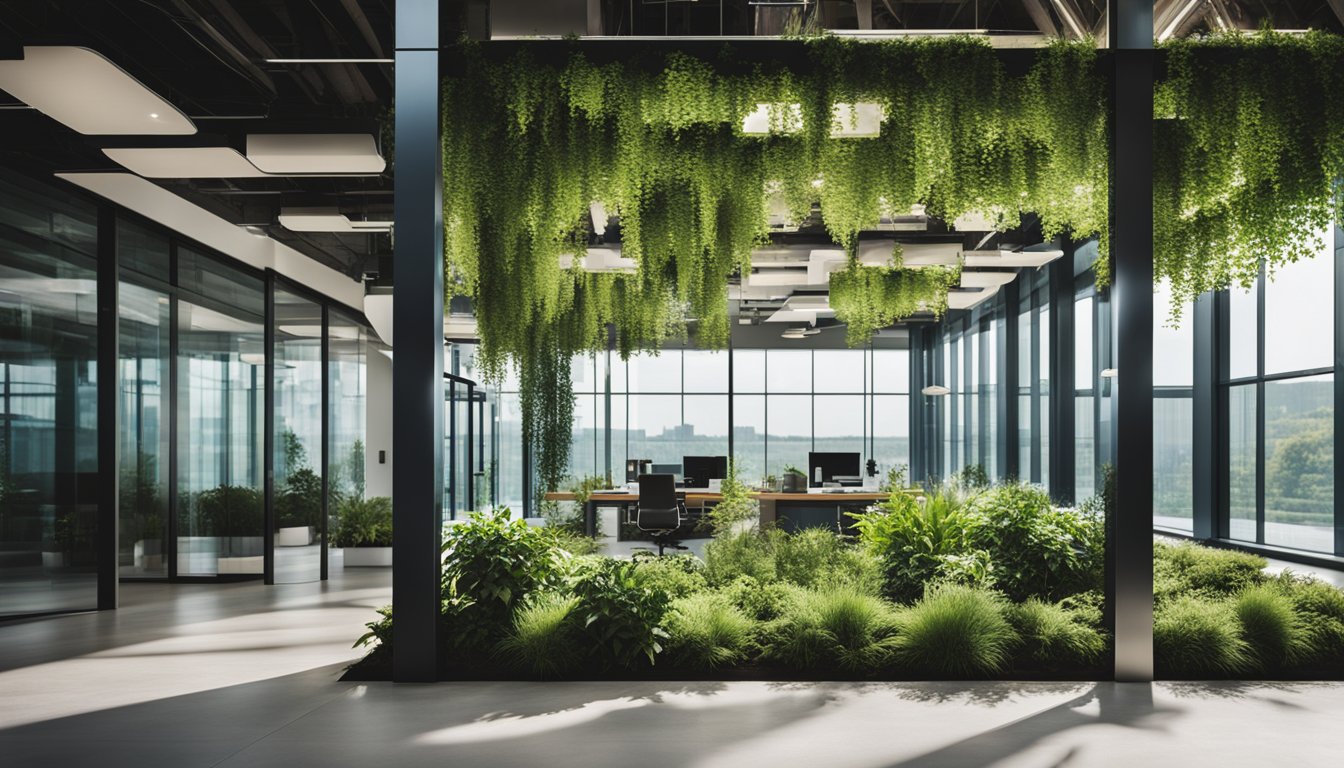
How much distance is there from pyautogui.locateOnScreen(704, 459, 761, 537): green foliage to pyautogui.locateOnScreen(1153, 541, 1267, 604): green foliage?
4640mm

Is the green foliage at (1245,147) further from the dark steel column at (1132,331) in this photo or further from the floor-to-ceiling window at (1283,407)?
the floor-to-ceiling window at (1283,407)

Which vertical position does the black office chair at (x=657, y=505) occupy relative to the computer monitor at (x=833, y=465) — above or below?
below

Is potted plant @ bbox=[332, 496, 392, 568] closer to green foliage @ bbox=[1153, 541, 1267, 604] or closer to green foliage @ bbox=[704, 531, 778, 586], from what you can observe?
green foliage @ bbox=[704, 531, 778, 586]

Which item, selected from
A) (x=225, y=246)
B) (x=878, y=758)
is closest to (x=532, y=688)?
(x=878, y=758)

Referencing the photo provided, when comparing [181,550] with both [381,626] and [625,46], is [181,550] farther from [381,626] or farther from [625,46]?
[625,46]

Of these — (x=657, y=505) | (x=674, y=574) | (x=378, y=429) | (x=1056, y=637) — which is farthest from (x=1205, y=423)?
(x=378, y=429)

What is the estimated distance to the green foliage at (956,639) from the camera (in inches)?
185

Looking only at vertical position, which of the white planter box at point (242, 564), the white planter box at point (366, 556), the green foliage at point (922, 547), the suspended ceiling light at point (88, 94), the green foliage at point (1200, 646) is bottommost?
the white planter box at point (366, 556)

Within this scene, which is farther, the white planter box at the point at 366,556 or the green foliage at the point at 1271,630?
the white planter box at the point at 366,556

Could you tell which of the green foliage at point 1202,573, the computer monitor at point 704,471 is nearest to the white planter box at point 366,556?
the computer monitor at point 704,471

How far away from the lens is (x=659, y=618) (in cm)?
484

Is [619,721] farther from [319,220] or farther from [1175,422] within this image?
[1175,422]

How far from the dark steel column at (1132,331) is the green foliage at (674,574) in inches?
99.3

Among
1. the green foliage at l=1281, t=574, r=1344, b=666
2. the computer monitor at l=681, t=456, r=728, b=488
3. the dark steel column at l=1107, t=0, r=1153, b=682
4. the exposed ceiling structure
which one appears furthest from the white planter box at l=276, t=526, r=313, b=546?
the green foliage at l=1281, t=574, r=1344, b=666
